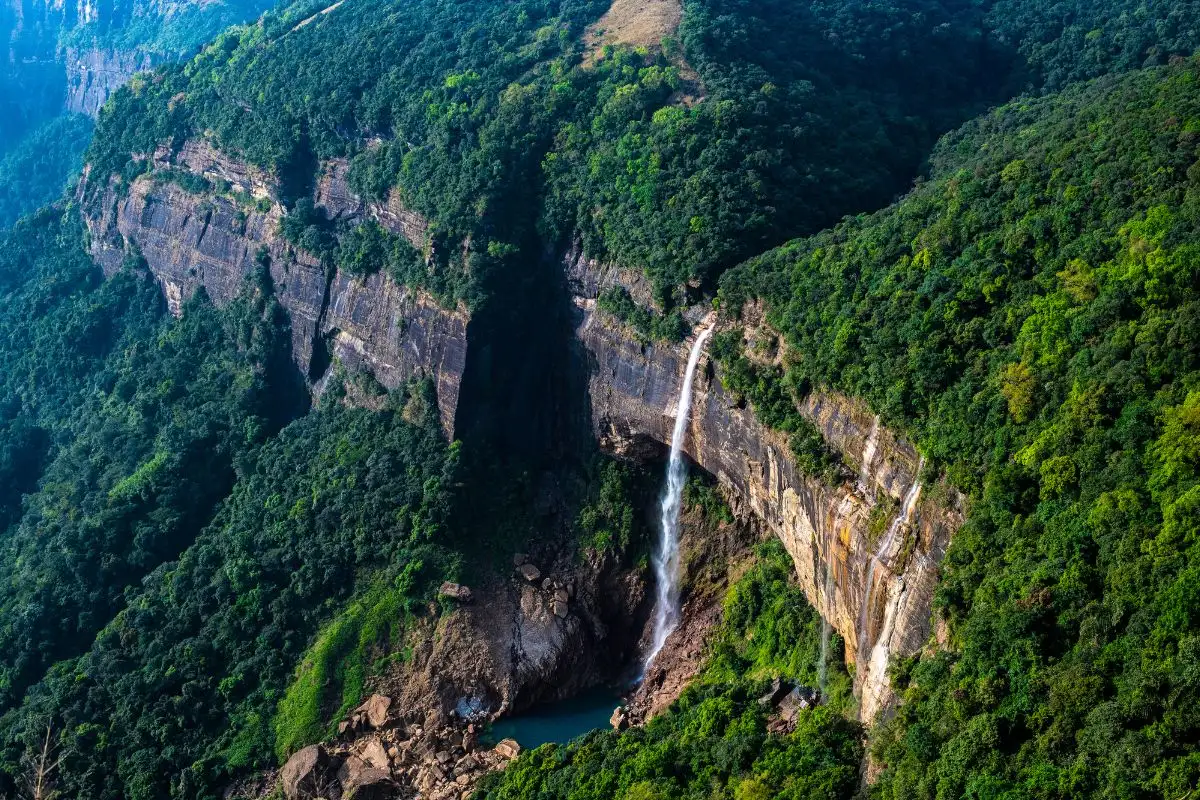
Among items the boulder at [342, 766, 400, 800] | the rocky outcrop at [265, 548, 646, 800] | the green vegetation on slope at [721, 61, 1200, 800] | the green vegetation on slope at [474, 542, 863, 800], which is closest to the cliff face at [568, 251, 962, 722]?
the green vegetation on slope at [721, 61, 1200, 800]

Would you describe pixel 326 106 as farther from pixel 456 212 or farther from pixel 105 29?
pixel 105 29

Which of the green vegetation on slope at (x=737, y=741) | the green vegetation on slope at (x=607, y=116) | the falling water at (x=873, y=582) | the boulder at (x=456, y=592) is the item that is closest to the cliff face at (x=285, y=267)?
the green vegetation on slope at (x=607, y=116)

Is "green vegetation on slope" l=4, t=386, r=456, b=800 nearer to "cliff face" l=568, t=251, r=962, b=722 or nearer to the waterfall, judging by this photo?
"cliff face" l=568, t=251, r=962, b=722

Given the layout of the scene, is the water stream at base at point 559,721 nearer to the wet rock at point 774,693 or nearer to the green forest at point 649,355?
the green forest at point 649,355

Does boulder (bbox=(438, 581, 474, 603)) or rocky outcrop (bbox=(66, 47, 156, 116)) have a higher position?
rocky outcrop (bbox=(66, 47, 156, 116))

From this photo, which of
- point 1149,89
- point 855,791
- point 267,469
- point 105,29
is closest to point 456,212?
point 267,469

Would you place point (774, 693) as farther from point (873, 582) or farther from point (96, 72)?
point (96, 72)

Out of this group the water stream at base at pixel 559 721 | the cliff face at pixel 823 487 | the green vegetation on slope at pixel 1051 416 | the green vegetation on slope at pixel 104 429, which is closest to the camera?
the green vegetation on slope at pixel 1051 416
